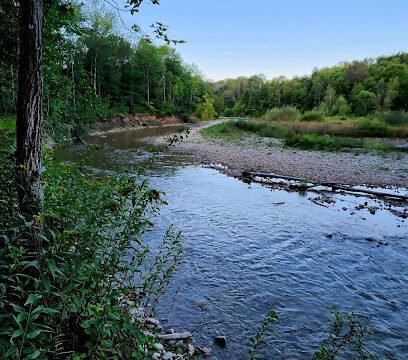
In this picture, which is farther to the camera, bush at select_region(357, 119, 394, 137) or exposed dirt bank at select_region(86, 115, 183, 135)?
exposed dirt bank at select_region(86, 115, 183, 135)

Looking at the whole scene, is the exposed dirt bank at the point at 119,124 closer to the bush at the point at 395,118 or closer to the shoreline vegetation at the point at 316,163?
the shoreline vegetation at the point at 316,163

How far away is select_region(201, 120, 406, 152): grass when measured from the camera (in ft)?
78.5

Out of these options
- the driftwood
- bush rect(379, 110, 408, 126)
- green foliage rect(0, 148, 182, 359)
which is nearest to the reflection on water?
the driftwood

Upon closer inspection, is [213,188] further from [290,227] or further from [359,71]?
[359,71]

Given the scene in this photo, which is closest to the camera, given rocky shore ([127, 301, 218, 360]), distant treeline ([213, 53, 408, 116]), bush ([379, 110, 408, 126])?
rocky shore ([127, 301, 218, 360])

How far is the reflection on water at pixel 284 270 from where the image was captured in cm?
427

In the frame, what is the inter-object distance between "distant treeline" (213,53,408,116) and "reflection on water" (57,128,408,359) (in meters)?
50.7

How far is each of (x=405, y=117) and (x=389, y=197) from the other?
31.3m

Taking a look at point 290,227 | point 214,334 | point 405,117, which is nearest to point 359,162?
point 290,227

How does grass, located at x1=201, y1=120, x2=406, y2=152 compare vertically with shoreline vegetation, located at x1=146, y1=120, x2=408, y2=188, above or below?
above

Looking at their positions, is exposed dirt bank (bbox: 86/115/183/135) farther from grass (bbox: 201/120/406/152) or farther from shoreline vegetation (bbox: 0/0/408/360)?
grass (bbox: 201/120/406/152)

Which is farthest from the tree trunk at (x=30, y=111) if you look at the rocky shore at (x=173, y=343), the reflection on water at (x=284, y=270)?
the reflection on water at (x=284, y=270)

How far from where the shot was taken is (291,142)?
2547 centimetres

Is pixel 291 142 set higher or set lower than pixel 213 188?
higher
